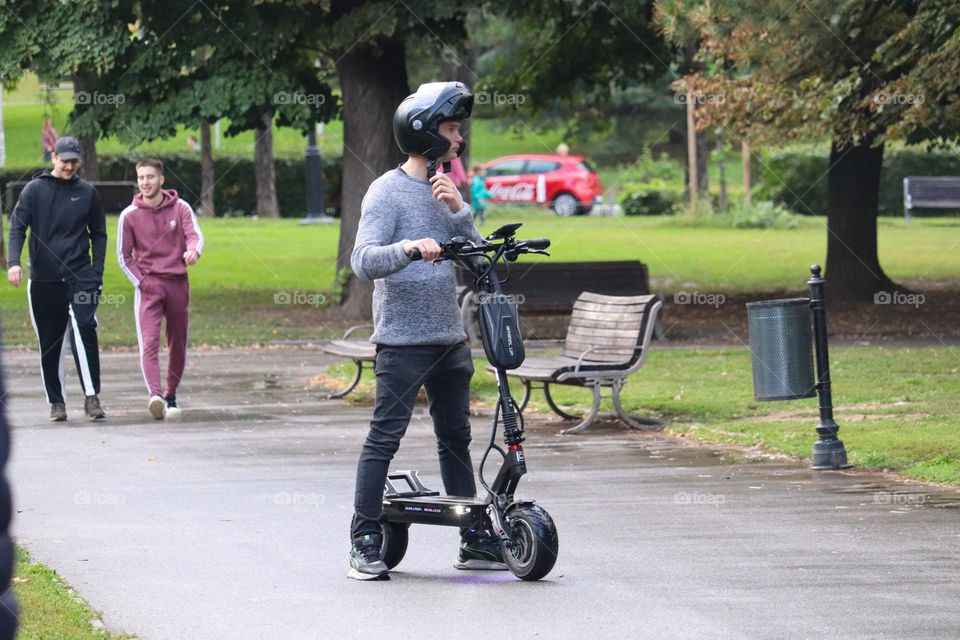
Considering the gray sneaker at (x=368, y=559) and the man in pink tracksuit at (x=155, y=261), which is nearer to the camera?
the gray sneaker at (x=368, y=559)

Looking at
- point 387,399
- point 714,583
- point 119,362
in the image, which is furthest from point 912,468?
point 119,362

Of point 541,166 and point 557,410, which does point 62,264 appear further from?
point 541,166

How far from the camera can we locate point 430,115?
660 cm

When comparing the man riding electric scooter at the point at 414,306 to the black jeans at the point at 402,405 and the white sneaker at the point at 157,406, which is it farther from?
the white sneaker at the point at 157,406

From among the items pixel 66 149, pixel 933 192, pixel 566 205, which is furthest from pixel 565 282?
pixel 566 205

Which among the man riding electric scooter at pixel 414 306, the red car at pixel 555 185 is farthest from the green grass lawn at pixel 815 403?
the red car at pixel 555 185

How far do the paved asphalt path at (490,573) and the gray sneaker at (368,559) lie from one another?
6 centimetres

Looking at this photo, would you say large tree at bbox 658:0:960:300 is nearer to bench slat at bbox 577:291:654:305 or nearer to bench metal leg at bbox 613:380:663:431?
bench slat at bbox 577:291:654:305

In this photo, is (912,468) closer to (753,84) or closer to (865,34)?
(865,34)

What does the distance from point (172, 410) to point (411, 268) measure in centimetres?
600

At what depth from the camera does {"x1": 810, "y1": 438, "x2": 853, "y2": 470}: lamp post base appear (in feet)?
31.9

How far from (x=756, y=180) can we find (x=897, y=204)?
22.9 feet

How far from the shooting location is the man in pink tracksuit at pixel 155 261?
12242 millimetres

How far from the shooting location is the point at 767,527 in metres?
7.88
